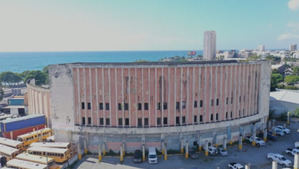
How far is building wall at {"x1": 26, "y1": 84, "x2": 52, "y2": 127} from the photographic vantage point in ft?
172

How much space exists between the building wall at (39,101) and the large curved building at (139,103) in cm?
1151

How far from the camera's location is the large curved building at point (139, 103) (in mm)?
39844

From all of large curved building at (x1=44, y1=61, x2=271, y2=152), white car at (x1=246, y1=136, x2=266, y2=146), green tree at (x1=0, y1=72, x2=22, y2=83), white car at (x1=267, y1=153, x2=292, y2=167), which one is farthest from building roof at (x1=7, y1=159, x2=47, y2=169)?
green tree at (x1=0, y1=72, x2=22, y2=83)

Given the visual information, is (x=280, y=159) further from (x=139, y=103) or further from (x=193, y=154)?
(x=139, y=103)

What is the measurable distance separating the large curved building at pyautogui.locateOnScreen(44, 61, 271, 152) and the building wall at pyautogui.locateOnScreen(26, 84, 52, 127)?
11.5m

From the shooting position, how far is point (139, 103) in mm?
40219

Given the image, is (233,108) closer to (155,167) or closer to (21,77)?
(155,167)

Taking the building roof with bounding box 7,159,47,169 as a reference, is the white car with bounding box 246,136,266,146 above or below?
below

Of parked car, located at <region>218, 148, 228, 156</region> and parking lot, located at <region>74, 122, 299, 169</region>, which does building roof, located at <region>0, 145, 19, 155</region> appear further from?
parked car, located at <region>218, 148, 228, 156</region>

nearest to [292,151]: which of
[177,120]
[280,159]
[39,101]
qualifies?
[280,159]

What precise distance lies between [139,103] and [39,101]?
30269mm

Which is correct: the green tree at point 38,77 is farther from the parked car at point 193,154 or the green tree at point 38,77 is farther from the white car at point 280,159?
the white car at point 280,159

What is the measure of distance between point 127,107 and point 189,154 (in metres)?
14.2

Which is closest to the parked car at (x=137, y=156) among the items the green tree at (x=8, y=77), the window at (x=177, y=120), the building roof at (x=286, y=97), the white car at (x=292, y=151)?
the window at (x=177, y=120)
